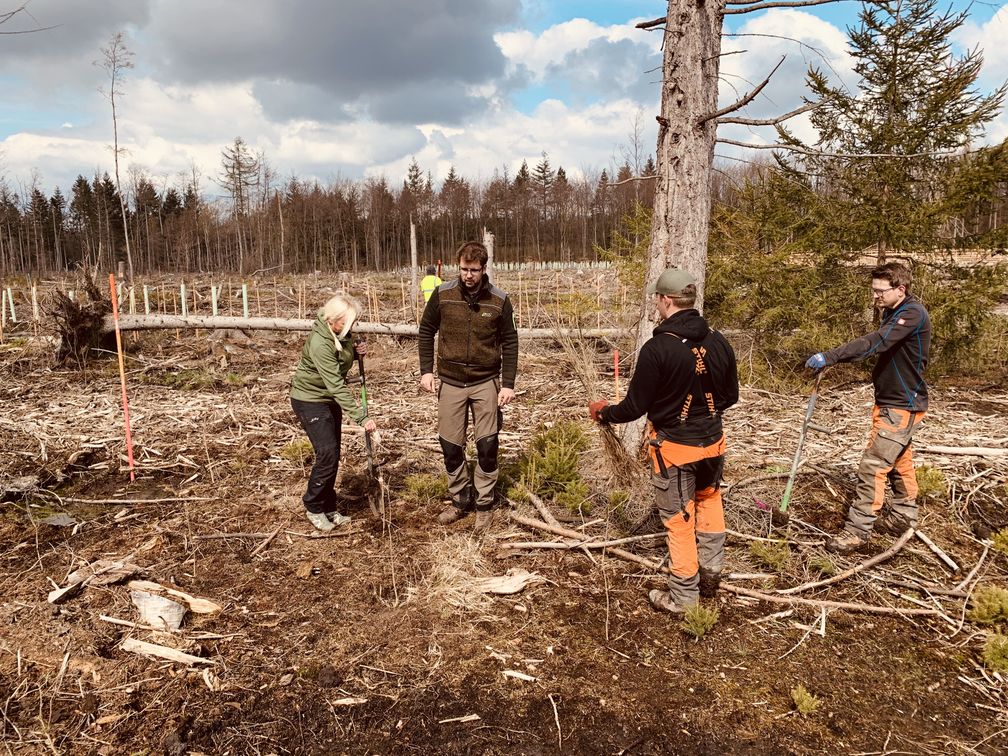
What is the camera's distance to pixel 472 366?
15.1ft

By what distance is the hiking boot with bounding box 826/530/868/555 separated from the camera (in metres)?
4.23

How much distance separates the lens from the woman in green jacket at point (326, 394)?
4.38 meters

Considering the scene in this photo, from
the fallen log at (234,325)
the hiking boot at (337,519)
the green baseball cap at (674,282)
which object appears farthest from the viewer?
the fallen log at (234,325)

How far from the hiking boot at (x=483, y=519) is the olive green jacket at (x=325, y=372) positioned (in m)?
1.19

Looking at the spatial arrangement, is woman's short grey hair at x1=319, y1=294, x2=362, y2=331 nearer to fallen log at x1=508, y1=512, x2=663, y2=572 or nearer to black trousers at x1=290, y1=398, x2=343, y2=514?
black trousers at x1=290, y1=398, x2=343, y2=514

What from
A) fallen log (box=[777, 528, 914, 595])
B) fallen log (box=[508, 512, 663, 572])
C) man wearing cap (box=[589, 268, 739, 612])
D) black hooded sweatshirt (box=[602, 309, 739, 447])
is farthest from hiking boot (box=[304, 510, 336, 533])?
fallen log (box=[777, 528, 914, 595])

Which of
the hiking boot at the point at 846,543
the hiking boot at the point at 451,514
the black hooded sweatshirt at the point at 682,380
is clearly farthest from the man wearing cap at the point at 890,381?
the hiking boot at the point at 451,514

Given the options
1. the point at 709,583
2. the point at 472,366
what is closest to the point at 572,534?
the point at 709,583

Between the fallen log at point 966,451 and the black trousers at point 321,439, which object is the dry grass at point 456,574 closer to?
the black trousers at point 321,439

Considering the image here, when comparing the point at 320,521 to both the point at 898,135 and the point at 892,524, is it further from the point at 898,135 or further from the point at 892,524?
the point at 898,135

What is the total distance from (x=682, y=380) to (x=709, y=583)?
1.39m

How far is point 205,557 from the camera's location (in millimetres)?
4406

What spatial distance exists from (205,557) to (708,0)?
552cm

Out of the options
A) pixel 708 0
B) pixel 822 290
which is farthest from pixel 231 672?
pixel 822 290
